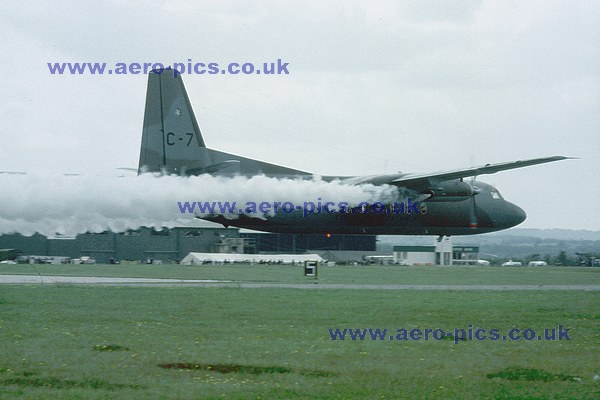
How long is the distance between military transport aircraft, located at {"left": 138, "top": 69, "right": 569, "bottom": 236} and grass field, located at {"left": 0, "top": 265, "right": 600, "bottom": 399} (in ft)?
11.8

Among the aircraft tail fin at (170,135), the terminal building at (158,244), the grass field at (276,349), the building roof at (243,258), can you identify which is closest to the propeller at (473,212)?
the grass field at (276,349)

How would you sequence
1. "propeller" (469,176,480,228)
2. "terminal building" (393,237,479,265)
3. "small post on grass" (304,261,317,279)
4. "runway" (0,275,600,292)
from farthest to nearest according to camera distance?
"terminal building" (393,237,479,265) < "small post on grass" (304,261,317,279) < "runway" (0,275,600,292) < "propeller" (469,176,480,228)

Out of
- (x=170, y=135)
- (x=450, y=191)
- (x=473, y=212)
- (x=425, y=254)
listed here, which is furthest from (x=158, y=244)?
(x=170, y=135)

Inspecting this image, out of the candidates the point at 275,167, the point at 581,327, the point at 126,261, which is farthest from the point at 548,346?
the point at 126,261

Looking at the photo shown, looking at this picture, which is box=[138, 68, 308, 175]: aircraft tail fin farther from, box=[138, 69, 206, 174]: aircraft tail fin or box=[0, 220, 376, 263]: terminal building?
box=[0, 220, 376, 263]: terminal building

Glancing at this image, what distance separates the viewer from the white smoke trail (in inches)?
1085

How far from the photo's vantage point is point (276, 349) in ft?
69.5

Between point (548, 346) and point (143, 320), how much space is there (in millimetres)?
13549

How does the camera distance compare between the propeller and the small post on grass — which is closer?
the propeller

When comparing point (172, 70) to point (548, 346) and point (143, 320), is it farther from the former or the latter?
point (548, 346)

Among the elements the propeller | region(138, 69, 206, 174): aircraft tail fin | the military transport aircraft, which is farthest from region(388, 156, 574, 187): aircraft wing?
region(138, 69, 206, 174): aircraft tail fin

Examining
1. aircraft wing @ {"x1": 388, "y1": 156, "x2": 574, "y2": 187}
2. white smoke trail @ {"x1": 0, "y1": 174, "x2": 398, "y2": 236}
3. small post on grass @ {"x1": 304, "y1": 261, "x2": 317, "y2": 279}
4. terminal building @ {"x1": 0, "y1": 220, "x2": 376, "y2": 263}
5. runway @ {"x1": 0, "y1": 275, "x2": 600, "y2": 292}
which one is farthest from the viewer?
terminal building @ {"x1": 0, "y1": 220, "x2": 376, "y2": 263}

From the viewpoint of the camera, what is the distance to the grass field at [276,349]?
52.9 ft

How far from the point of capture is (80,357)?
1944 centimetres
